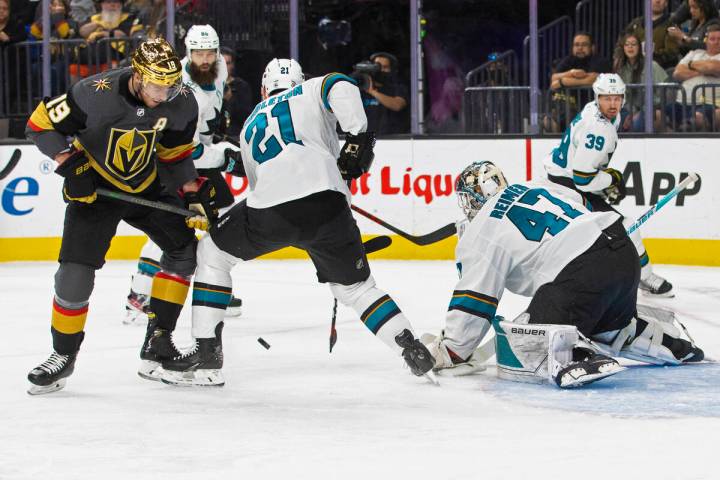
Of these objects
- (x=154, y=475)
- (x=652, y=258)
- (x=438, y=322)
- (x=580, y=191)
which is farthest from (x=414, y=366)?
(x=652, y=258)

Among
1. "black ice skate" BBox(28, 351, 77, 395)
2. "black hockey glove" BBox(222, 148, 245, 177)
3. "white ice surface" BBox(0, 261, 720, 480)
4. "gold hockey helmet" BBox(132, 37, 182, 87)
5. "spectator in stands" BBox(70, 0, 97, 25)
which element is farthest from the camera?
"spectator in stands" BBox(70, 0, 97, 25)

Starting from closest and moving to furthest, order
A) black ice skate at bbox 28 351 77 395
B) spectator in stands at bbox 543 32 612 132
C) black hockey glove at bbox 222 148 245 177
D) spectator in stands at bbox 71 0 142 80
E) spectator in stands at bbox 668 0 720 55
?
black ice skate at bbox 28 351 77 395 < black hockey glove at bbox 222 148 245 177 < spectator in stands at bbox 668 0 720 55 < spectator in stands at bbox 543 32 612 132 < spectator in stands at bbox 71 0 142 80

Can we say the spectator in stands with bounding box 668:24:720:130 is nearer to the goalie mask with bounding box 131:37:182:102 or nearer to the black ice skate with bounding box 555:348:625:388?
the black ice skate with bounding box 555:348:625:388

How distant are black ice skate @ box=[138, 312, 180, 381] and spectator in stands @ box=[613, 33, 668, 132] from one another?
164 inches

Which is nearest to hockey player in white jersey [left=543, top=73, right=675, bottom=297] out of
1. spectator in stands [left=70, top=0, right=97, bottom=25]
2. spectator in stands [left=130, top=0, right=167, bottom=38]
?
spectator in stands [left=130, top=0, right=167, bottom=38]

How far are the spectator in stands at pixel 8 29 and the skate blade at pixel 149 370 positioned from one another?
15.1 ft

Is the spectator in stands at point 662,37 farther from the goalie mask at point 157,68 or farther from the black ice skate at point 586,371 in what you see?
the goalie mask at point 157,68

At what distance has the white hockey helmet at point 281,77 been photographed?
4.02m

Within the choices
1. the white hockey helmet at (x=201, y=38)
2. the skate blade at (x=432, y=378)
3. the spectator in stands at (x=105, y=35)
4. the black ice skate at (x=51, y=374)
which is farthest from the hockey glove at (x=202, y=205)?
the spectator in stands at (x=105, y=35)

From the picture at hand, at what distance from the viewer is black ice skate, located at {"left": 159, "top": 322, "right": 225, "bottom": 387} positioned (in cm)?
389

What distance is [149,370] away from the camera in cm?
404

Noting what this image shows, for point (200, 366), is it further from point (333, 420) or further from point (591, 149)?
point (591, 149)

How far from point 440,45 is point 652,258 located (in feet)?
6.22

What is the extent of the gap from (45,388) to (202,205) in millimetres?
700
